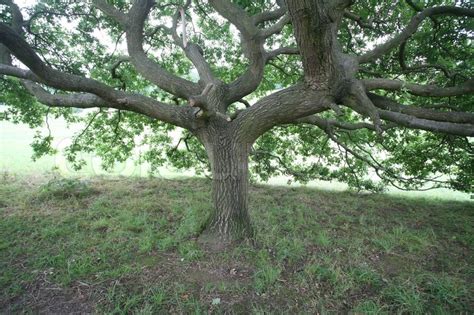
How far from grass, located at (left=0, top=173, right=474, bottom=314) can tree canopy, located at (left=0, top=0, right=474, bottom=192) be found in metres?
1.35

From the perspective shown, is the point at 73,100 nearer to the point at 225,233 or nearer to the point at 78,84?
the point at 78,84

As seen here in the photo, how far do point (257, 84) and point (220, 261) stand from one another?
8.18 ft

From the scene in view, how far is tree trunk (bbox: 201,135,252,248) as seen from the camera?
345 cm

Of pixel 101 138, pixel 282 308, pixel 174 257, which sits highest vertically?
pixel 101 138

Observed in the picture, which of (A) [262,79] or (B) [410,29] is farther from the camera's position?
(A) [262,79]

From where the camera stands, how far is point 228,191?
3.49 m

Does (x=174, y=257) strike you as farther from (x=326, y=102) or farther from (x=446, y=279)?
(x=446, y=279)

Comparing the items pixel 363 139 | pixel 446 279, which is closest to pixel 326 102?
pixel 446 279

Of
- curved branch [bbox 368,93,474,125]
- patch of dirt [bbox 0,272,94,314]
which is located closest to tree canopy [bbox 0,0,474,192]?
curved branch [bbox 368,93,474,125]

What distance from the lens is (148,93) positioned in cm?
643

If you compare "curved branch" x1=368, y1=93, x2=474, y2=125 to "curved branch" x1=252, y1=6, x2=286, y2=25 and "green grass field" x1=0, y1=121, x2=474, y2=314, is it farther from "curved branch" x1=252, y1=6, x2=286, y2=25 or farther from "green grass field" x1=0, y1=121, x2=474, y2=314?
"curved branch" x1=252, y1=6, x2=286, y2=25

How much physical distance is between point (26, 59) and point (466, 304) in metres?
4.61

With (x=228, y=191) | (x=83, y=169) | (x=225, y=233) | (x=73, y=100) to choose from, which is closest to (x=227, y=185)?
(x=228, y=191)

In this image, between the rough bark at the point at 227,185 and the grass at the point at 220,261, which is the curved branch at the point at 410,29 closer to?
the rough bark at the point at 227,185
